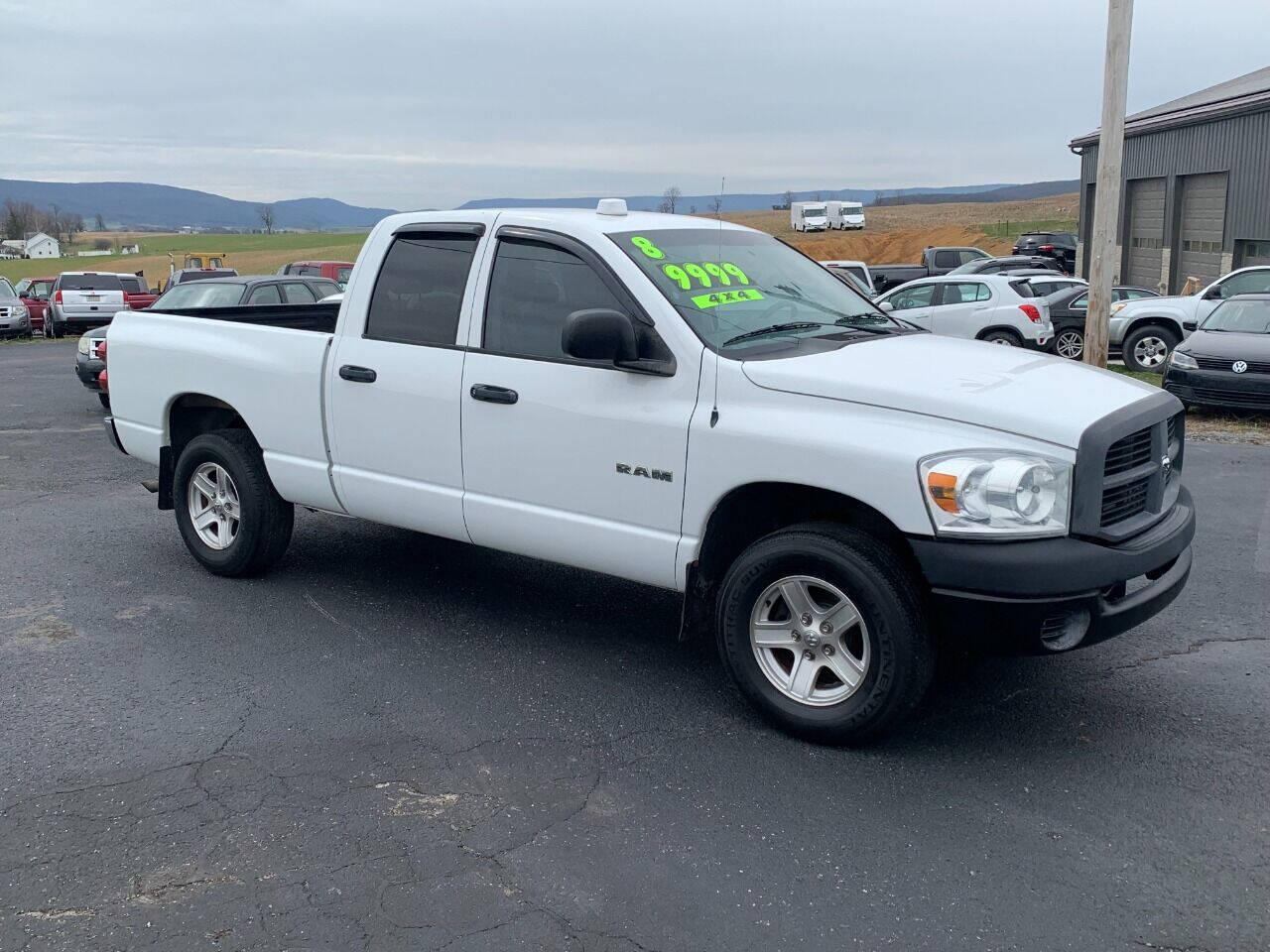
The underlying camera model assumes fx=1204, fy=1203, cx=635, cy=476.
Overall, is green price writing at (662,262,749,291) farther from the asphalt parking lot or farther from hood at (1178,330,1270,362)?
hood at (1178,330,1270,362)

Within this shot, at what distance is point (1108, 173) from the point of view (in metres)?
14.7

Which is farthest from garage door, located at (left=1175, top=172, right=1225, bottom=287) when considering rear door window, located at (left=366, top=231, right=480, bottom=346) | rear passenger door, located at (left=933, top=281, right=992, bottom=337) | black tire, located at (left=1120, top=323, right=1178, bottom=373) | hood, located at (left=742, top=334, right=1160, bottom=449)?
rear door window, located at (left=366, top=231, right=480, bottom=346)

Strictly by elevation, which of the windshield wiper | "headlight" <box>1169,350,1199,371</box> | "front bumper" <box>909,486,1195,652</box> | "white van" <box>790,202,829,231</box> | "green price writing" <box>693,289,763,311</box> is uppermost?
"white van" <box>790,202,829,231</box>

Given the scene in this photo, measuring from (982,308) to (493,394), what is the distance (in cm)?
1497

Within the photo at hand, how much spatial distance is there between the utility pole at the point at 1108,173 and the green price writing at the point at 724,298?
10.7 meters

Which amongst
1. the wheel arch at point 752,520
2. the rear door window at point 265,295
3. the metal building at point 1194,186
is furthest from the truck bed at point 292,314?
the metal building at point 1194,186

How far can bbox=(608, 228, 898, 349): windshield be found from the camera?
197 inches

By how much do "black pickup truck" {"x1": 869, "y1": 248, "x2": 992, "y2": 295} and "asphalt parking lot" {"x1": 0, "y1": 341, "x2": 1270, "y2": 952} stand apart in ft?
93.6

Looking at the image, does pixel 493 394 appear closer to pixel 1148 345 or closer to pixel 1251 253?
pixel 1148 345

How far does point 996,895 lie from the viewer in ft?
11.5

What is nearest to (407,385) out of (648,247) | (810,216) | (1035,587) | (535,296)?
(535,296)

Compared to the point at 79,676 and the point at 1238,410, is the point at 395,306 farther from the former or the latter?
the point at 1238,410

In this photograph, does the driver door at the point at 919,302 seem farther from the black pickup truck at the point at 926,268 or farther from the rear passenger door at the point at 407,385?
the rear passenger door at the point at 407,385

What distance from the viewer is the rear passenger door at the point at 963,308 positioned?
1886cm
